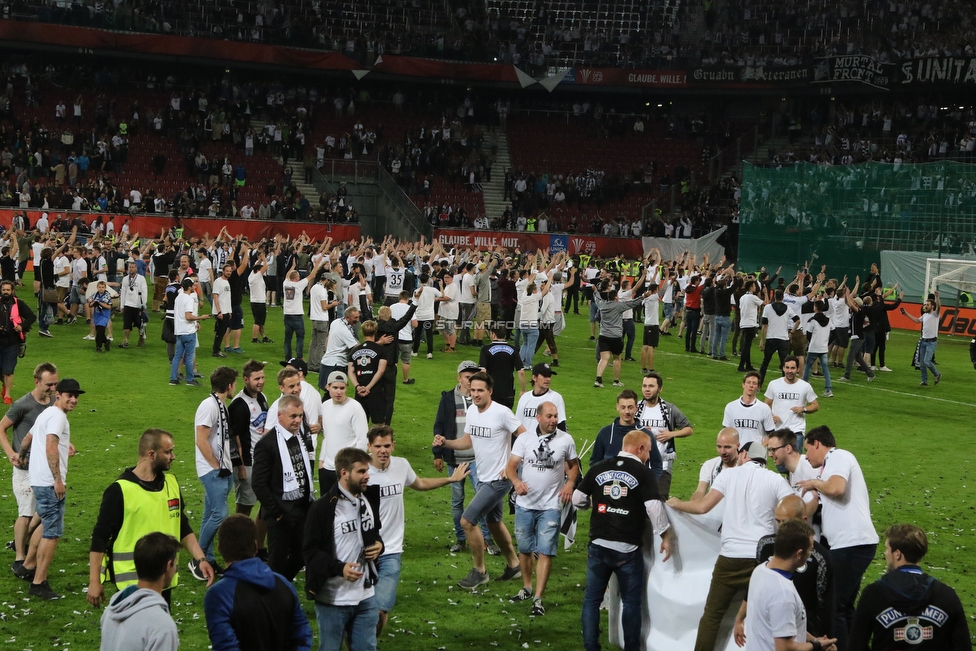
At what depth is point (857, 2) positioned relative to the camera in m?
50.7

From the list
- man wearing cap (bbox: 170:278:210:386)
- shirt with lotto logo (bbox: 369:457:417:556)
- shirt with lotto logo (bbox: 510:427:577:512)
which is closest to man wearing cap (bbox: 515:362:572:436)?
shirt with lotto logo (bbox: 510:427:577:512)

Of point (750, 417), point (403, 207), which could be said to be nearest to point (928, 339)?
point (750, 417)

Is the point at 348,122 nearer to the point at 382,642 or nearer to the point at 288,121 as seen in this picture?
the point at 288,121

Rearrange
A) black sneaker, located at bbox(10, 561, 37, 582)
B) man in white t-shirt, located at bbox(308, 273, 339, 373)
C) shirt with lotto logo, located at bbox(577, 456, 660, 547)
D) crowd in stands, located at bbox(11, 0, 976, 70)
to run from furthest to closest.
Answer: crowd in stands, located at bbox(11, 0, 976, 70), man in white t-shirt, located at bbox(308, 273, 339, 373), black sneaker, located at bbox(10, 561, 37, 582), shirt with lotto logo, located at bbox(577, 456, 660, 547)

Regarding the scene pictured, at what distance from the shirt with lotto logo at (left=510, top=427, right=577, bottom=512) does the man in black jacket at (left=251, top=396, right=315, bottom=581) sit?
6.26 feet

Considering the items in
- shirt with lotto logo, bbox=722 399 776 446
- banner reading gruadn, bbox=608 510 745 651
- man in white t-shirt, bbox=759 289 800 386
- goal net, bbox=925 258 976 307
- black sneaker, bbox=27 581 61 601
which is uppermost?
goal net, bbox=925 258 976 307

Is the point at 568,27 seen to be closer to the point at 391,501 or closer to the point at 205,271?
the point at 205,271

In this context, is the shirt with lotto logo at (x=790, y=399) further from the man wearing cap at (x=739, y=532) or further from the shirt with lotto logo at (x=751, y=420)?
the man wearing cap at (x=739, y=532)

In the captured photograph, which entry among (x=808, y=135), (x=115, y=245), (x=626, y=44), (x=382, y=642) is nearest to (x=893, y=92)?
(x=808, y=135)

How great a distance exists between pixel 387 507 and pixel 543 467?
5.88 feet

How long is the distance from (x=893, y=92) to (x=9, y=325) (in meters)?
41.5

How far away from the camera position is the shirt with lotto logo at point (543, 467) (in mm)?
8789

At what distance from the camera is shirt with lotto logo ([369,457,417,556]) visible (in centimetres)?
747

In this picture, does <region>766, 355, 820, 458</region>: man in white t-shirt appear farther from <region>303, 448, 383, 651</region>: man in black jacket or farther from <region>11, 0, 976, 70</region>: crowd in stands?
<region>11, 0, 976, 70</region>: crowd in stands
